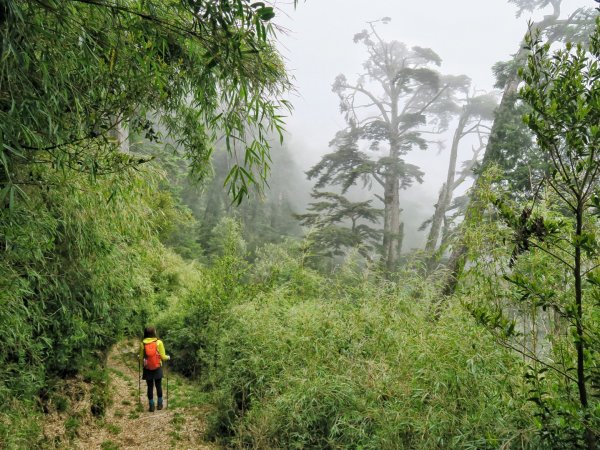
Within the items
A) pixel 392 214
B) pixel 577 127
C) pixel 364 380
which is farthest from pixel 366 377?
pixel 392 214

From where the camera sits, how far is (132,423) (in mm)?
5031

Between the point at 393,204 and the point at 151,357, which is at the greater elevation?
the point at 393,204

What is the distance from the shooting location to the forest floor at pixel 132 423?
421cm

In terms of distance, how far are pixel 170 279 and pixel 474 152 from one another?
60.6 feet

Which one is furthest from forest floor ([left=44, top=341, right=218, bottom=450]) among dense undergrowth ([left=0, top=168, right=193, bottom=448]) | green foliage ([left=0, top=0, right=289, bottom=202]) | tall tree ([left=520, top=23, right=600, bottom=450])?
tall tree ([left=520, top=23, right=600, bottom=450])

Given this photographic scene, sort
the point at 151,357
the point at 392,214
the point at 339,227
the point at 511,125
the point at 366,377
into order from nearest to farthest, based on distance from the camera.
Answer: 1. the point at 366,377
2. the point at 151,357
3. the point at 511,125
4. the point at 339,227
5. the point at 392,214

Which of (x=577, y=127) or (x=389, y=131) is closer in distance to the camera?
(x=577, y=127)

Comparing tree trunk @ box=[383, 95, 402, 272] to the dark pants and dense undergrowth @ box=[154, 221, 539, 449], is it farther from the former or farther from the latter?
the dark pants

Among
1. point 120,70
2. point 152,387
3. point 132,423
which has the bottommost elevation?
point 132,423

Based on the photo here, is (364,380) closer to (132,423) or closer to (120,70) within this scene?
(120,70)

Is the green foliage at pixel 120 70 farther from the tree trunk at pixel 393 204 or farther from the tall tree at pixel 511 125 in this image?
the tree trunk at pixel 393 204

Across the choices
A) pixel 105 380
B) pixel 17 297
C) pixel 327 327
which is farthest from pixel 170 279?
pixel 17 297

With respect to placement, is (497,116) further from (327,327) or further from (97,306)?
(97,306)

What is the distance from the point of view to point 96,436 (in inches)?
177
